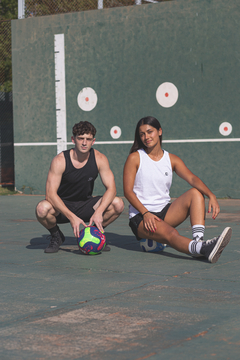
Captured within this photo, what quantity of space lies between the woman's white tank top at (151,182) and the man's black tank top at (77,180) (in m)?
0.57

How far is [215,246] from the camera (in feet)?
17.5

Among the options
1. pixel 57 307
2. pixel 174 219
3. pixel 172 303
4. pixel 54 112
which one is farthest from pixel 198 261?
pixel 54 112

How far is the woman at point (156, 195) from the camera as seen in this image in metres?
5.69

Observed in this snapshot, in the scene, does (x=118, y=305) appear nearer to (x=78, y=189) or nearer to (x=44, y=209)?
(x=44, y=209)

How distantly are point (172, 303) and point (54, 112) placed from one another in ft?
37.2

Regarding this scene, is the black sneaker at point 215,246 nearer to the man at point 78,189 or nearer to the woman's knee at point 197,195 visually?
the woman's knee at point 197,195

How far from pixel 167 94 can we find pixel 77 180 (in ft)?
25.1

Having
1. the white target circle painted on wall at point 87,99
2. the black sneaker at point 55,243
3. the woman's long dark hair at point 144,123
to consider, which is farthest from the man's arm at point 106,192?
the white target circle painted on wall at point 87,99

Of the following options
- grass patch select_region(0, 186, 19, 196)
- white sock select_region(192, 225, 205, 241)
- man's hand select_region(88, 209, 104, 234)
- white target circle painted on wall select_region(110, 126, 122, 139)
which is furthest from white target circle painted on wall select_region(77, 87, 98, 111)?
white sock select_region(192, 225, 205, 241)

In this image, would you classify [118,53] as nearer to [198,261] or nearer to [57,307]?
[198,261]

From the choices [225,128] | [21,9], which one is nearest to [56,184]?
[225,128]

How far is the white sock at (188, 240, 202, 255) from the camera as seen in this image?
18.0 feet

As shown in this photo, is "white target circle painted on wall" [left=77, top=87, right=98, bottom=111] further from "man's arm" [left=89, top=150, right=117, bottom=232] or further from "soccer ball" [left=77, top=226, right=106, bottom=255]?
"soccer ball" [left=77, top=226, right=106, bottom=255]

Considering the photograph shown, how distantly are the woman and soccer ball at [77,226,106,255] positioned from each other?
1.23 ft
